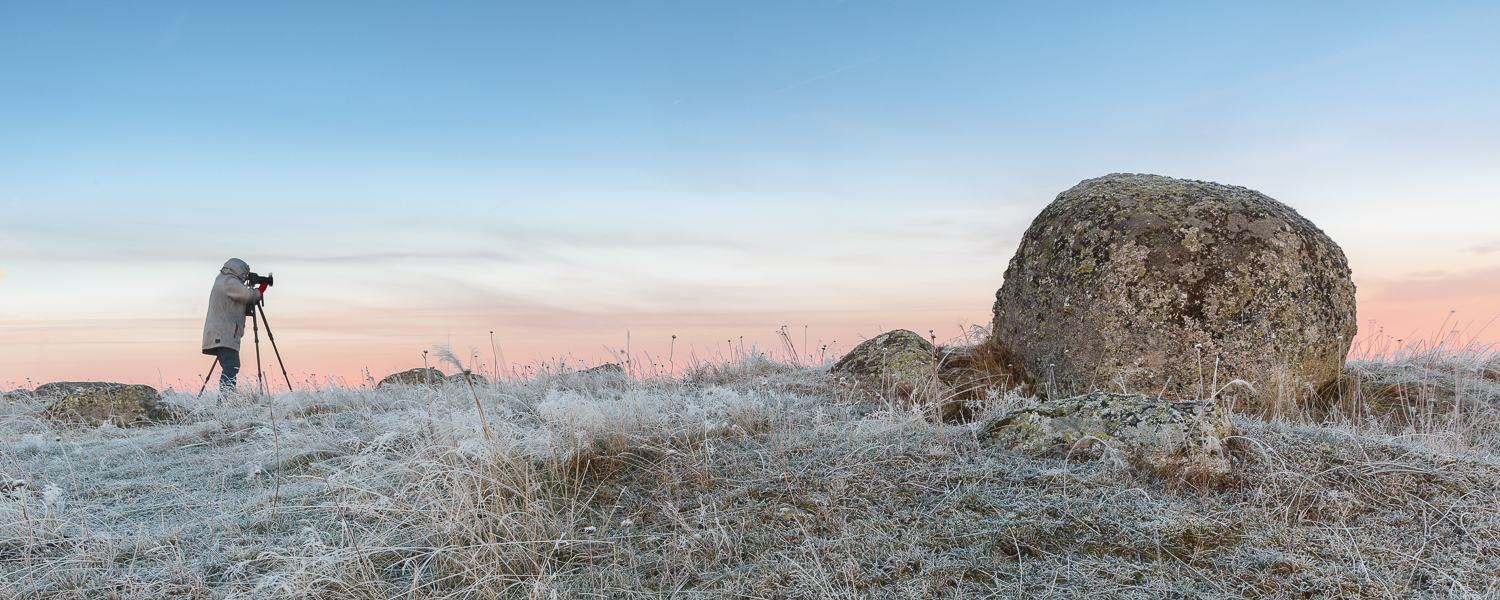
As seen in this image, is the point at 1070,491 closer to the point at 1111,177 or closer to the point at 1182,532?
the point at 1182,532

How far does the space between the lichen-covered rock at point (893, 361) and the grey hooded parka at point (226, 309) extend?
8.39 metres

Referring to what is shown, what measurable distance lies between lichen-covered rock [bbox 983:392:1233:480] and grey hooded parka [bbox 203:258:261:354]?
34.2ft

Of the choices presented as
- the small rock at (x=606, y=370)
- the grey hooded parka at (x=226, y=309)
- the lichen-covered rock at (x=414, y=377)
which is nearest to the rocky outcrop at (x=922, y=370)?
the small rock at (x=606, y=370)

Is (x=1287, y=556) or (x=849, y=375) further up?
(x=849, y=375)

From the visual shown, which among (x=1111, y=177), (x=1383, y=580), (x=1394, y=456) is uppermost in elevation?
(x=1111, y=177)

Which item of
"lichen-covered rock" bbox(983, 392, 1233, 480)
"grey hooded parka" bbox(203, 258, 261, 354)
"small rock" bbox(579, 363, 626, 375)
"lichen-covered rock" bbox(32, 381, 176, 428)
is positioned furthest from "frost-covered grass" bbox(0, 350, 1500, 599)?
"grey hooded parka" bbox(203, 258, 261, 354)

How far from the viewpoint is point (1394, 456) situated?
3.79 metres

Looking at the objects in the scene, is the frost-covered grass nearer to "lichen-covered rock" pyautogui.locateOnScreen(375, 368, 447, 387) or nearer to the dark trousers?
"lichen-covered rock" pyautogui.locateOnScreen(375, 368, 447, 387)

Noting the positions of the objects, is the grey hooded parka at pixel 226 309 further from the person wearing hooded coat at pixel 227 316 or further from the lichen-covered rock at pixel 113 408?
the lichen-covered rock at pixel 113 408

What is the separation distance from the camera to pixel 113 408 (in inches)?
317

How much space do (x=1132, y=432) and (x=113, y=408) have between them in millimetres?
9414

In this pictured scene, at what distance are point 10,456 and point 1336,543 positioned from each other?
7.80 meters

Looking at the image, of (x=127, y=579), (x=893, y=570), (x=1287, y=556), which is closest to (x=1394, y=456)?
(x=1287, y=556)

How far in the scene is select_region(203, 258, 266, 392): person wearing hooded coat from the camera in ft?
34.8
